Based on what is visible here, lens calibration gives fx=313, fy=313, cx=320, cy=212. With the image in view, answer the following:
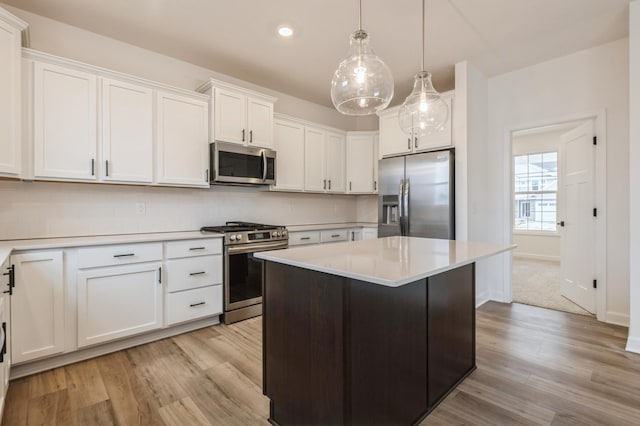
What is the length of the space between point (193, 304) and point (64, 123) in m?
1.83

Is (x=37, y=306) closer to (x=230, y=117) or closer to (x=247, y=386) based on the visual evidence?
(x=247, y=386)

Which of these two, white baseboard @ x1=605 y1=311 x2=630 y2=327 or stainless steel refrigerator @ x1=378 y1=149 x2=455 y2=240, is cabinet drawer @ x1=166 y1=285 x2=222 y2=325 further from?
white baseboard @ x1=605 y1=311 x2=630 y2=327

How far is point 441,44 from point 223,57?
2250 mm

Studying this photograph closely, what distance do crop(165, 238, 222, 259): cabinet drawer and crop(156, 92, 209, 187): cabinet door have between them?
2.03 ft

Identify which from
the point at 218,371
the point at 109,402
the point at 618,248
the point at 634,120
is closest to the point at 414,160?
the point at 634,120

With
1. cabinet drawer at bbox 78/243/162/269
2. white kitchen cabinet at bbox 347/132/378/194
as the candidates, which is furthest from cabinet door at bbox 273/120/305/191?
cabinet drawer at bbox 78/243/162/269

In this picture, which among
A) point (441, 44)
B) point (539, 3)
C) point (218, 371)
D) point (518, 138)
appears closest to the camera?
point (218, 371)

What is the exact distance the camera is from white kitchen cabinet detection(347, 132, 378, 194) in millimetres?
4773

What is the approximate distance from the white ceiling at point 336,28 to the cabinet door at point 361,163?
1297 mm

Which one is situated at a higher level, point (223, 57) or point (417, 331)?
point (223, 57)

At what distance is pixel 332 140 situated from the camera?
4.60m

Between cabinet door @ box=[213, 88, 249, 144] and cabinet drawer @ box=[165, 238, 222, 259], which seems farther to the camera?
cabinet door @ box=[213, 88, 249, 144]

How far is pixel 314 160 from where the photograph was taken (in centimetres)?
438

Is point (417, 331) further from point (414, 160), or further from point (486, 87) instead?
point (486, 87)
